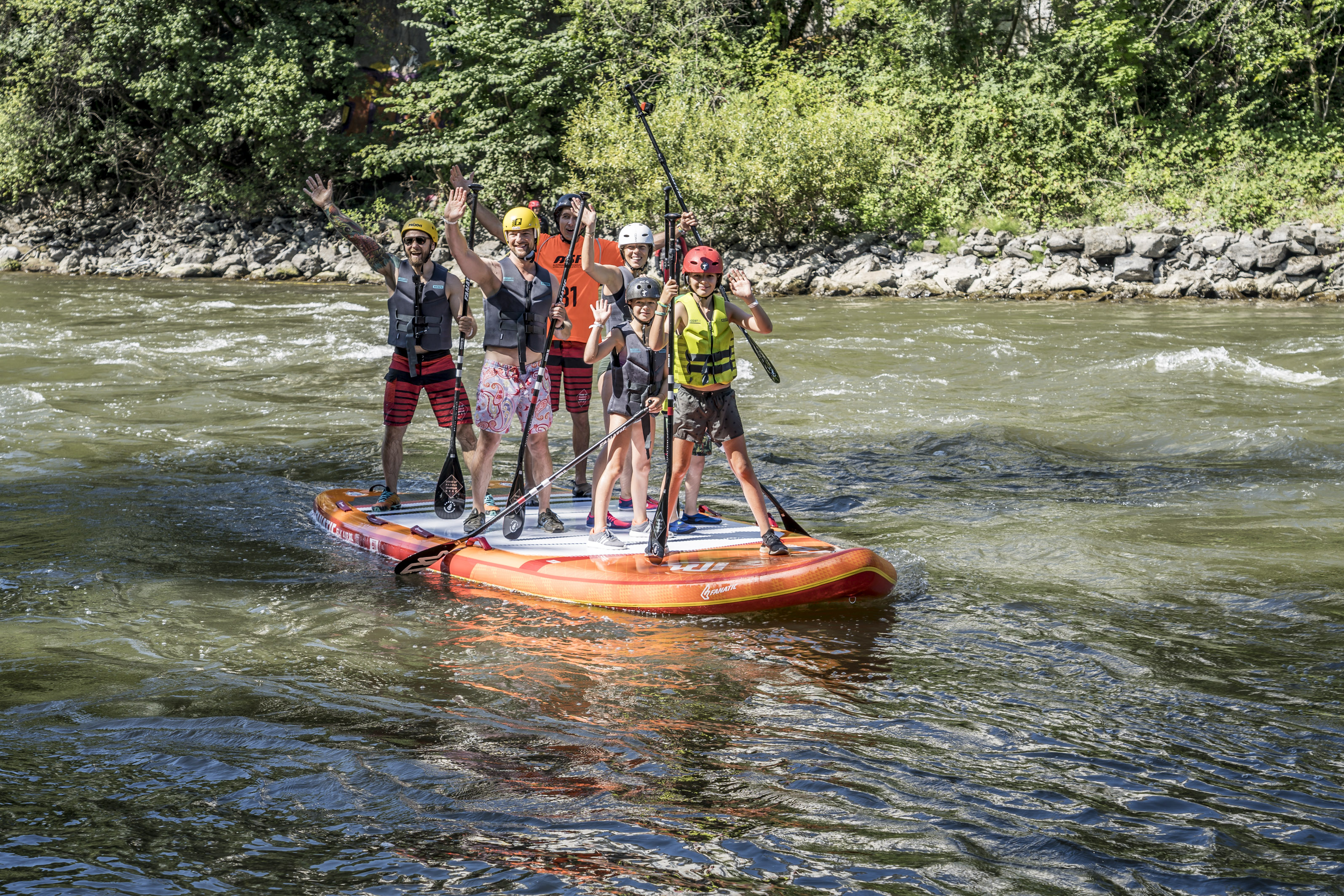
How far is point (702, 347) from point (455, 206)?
1541mm

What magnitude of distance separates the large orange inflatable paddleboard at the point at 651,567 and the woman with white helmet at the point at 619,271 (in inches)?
16.2

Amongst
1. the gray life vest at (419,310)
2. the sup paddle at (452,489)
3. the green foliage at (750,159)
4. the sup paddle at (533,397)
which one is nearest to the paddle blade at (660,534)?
the sup paddle at (533,397)

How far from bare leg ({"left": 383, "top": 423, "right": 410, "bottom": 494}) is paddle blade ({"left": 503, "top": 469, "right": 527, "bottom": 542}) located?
81 centimetres

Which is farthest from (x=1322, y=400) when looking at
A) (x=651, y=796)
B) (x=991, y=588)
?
(x=651, y=796)

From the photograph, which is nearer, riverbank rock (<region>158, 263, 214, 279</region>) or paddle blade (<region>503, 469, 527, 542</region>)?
paddle blade (<region>503, 469, 527, 542</region>)

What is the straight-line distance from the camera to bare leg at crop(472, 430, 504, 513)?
729 cm

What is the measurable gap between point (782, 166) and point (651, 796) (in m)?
22.1

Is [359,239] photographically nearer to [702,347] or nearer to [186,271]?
[702,347]

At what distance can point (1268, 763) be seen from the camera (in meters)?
4.20

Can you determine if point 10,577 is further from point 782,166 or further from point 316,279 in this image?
point 316,279

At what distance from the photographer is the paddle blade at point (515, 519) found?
7.05 meters

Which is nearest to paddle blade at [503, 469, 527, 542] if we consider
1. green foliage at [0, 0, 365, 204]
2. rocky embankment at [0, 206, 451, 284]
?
rocky embankment at [0, 206, 451, 284]

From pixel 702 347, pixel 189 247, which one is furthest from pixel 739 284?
pixel 189 247

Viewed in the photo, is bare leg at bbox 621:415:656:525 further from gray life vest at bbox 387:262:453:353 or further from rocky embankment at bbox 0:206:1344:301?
rocky embankment at bbox 0:206:1344:301
